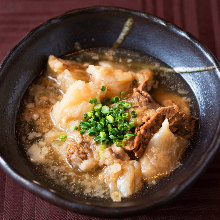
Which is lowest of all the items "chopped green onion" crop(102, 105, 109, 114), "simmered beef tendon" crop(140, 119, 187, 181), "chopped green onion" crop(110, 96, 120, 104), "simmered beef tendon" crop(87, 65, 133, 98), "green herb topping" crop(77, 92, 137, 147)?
"simmered beef tendon" crop(140, 119, 187, 181)

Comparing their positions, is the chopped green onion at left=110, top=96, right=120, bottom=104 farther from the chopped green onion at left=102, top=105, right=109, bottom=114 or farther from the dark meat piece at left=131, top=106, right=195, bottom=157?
the dark meat piece at left=131, top=106, right=195, bottom=157

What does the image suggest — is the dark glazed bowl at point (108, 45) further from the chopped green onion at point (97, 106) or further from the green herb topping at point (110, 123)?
the chopped green onion at point (97, 106)

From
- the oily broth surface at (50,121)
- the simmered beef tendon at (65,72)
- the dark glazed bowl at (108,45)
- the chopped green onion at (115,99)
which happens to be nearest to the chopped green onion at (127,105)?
the chopped green onion at (115,99)

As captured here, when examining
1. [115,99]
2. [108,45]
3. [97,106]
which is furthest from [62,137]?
[108,45]

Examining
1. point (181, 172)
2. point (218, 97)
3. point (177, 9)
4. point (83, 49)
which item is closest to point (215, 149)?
point (181, 172)

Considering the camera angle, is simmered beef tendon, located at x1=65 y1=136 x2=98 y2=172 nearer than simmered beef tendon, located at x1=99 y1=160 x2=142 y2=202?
No

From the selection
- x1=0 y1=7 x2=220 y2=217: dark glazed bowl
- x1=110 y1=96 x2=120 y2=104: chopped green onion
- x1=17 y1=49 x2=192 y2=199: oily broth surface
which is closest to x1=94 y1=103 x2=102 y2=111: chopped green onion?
x1=110 y1=96 x2=120 y2=104: chopped green onion
